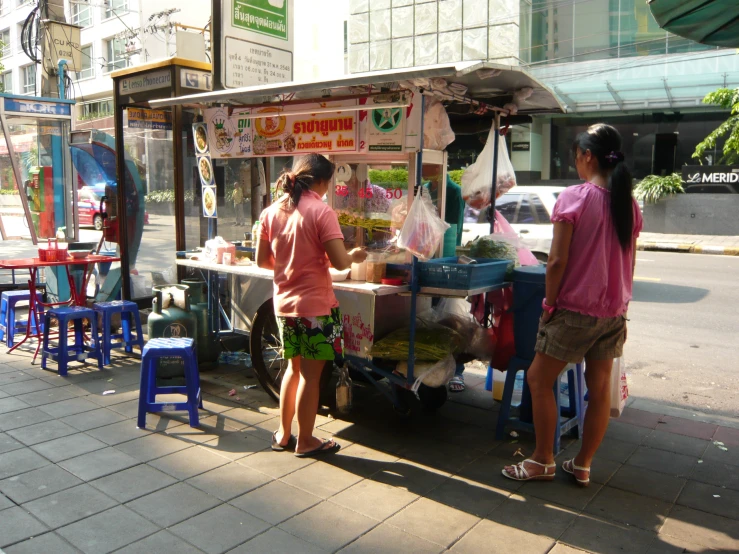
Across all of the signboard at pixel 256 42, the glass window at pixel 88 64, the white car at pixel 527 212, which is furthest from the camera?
the glass window at pixel 88 64

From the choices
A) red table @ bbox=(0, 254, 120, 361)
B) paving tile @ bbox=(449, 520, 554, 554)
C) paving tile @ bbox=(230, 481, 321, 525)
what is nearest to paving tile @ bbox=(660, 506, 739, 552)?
paving tile @ bbox=(449, 520, 554, 554)

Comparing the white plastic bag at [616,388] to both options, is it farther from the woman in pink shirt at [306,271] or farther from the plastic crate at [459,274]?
the woman in pink shirt at [306,271]

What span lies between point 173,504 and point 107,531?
0.35 m

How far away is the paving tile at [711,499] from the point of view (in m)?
3.21

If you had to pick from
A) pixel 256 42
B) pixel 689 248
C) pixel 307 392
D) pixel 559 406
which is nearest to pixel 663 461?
pixel 559 406

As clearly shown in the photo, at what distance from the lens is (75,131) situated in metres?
7.52

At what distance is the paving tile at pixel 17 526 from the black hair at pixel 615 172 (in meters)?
3.07

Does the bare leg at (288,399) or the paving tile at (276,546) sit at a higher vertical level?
the bare leg at (288,399)

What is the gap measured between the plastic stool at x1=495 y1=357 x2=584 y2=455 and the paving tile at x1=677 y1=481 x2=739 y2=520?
716 millimetres

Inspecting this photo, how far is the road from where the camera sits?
17.4 feet

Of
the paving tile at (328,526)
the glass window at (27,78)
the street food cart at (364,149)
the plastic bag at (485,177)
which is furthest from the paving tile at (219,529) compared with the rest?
the glass window at (27,78)

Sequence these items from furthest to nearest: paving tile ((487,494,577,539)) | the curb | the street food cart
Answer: the curb
the street food cart
paving tile ((487,494,577,539))

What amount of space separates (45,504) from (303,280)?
1709 millimetres

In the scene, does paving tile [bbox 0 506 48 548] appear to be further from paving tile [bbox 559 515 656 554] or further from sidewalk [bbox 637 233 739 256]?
sidewalk [bbox 637 233 739 256]
